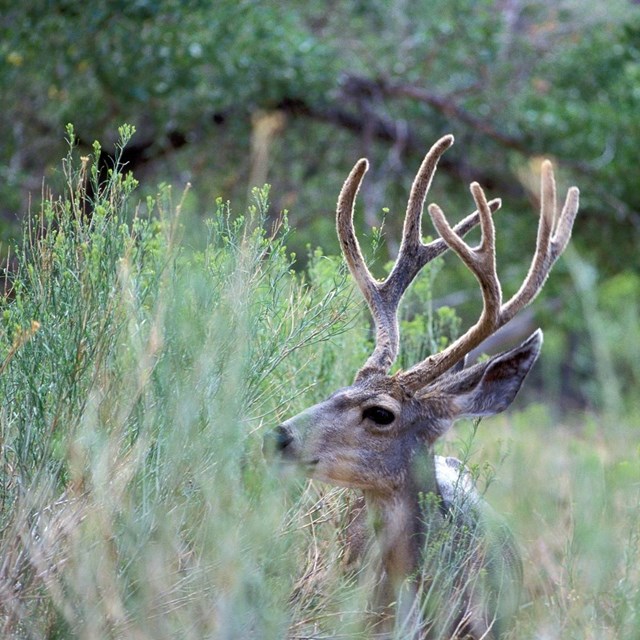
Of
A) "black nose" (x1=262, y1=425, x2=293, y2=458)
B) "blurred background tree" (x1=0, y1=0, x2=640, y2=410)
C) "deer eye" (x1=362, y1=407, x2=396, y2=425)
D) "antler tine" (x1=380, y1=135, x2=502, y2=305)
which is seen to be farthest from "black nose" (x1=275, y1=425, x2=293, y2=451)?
"blurred background tree" (x1=0, y1=0, x2=640, y2=410)

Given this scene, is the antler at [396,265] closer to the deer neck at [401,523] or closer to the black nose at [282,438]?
the deer neck at [401,523]

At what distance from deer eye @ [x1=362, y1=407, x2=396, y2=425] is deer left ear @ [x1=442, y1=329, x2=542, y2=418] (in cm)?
30

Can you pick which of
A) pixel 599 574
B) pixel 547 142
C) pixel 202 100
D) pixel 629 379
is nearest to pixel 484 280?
pixel 599 574

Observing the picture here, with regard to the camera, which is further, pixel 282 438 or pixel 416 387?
pixel 416 387

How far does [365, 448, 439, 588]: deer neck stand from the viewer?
4824mm

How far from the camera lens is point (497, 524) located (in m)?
5.27

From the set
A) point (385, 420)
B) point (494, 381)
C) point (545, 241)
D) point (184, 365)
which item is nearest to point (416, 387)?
point (385, 420)

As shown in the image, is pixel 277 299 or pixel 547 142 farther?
pixel 547 142

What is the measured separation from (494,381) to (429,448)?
38 centimetres

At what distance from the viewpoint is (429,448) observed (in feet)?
16.4

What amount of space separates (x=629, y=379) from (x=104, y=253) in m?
6.72

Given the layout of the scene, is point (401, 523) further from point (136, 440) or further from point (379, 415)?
point (136, 440)

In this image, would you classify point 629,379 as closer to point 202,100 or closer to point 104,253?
point 202,100

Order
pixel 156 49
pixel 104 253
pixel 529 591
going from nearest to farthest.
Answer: pixel 104 253
pixel 529 591
pixel 156 49
